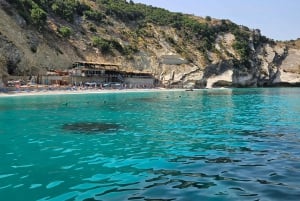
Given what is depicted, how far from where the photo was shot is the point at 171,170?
1273cm

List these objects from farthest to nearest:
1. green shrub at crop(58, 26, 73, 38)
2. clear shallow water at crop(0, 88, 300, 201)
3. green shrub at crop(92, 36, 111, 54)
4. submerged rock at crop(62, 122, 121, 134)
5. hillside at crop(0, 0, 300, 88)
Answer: green shrub at crop(92, 36, 111, 54)
green shrub at crop(58, 26, 73, 38)
hillside at crop(0, 0, 300, 88)
submerged rock at crop(62, 122, 121, 134)
clear shallow water at crop(0, 88, 300, 201)

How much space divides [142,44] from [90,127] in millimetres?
97610

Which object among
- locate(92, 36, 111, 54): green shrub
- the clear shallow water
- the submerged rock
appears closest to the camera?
the clear shallow water

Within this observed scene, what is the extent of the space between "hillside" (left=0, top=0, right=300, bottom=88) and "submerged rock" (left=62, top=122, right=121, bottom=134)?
2045 inches

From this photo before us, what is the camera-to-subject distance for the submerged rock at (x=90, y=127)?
23911 millimetres

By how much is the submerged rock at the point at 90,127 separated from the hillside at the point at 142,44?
5194cm

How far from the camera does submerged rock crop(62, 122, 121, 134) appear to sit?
2391cm

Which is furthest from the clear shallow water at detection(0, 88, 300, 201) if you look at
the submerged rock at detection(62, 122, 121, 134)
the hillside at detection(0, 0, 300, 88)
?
the hillside at detection(0, 0, 300, 88)

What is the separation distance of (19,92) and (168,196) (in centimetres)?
6417

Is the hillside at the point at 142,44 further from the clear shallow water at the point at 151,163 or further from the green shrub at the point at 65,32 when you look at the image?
the clear shallow water at the point at 151,163

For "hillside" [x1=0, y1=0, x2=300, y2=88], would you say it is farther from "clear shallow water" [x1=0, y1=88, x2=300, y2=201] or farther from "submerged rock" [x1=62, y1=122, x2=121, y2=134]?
"clear shallow water" [x1=0, y1=88, x2=300, y2=201]

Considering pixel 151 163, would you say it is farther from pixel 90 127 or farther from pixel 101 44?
pixel 101 44

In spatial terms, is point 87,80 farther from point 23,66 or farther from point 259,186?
point 259,186

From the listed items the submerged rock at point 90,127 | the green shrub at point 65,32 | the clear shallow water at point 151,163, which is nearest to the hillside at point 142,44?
the green shrub at point 65,32
